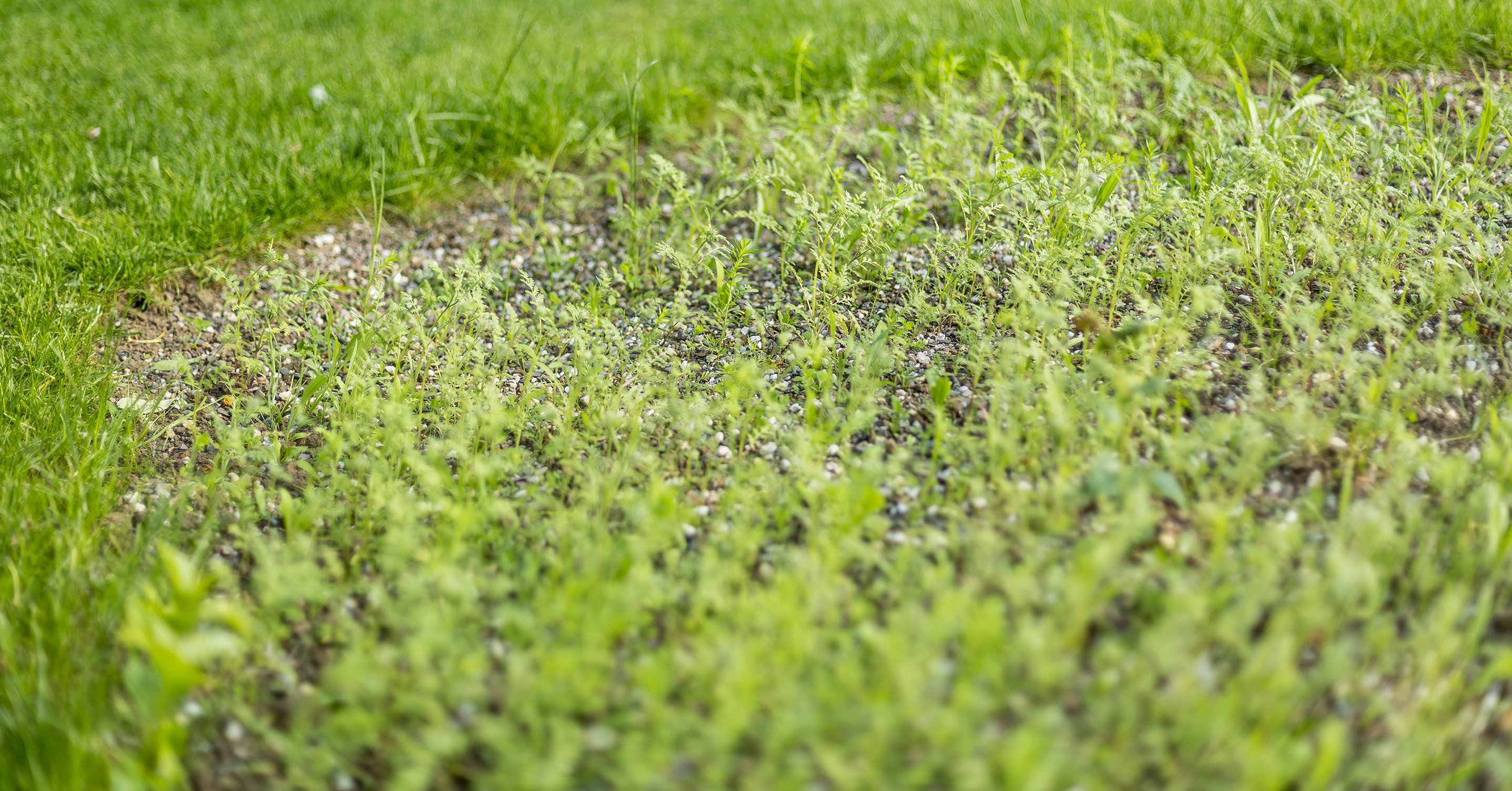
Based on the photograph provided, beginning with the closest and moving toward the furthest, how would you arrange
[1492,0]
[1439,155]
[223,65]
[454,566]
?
[454,566] < [1439,155] < [1492,0] < [223,65]

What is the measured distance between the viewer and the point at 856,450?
8.50ft

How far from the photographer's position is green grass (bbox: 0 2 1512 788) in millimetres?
1716

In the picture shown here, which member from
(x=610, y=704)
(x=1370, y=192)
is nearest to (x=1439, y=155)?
(x=1370, y=192)

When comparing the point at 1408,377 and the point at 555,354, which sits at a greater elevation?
the point at 1408,377

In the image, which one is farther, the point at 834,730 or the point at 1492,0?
the point at 1492,0

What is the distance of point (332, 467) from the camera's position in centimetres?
247

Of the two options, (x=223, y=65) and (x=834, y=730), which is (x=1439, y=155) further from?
(x=223, y=65)

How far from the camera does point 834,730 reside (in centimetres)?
168

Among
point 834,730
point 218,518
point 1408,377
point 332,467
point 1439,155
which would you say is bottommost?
point 218,518

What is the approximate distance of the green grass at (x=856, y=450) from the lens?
5.63 ft

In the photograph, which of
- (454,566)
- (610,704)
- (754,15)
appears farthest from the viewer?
(754,15)

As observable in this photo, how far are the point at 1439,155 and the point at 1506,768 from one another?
2.33 metres

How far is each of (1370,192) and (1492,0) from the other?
177cm

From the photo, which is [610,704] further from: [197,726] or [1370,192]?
[1370,192]
